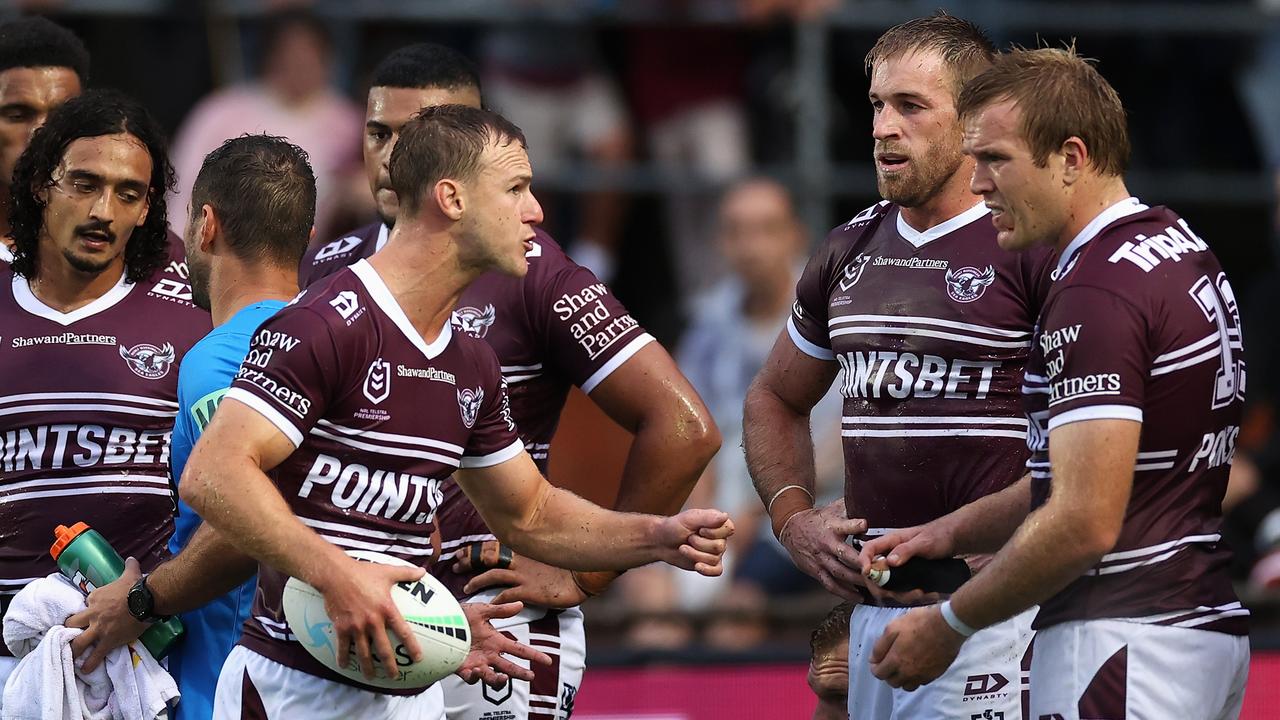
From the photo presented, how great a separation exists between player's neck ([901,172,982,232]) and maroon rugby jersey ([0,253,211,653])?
2504mm

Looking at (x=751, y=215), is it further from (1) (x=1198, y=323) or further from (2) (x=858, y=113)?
(1) (x=1198, y=323)

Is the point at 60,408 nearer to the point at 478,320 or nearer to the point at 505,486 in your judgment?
the point at 478,320

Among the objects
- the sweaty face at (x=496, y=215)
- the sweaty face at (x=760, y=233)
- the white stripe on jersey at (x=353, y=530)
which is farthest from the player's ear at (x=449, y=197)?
the sweaty face at (x=760, y=233)

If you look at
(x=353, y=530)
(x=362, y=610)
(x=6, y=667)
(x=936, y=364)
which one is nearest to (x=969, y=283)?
(x=936, y=364)

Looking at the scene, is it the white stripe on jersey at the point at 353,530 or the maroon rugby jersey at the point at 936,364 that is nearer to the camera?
the white stripe on jersey at the point at 353,530

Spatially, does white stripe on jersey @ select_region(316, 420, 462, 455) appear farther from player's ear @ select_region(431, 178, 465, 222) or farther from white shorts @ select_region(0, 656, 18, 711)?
white shorts @ select_region(0, 656, 18, 711)

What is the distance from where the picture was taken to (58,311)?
600 cm

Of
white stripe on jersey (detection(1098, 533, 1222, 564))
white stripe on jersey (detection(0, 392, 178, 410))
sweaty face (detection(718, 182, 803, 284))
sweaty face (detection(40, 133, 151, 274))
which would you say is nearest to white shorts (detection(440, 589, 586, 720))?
white stripe on jersey (detection(0, 392, 178, 410))

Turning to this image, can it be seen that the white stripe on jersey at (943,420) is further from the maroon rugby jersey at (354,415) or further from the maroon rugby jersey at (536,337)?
the maroon rugby jersey at (354,415)

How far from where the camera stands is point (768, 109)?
1153 centimetres

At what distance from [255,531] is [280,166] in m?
1.39

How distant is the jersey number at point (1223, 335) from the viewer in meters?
4.58

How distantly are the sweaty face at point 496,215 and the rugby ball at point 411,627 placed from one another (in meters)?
0.88

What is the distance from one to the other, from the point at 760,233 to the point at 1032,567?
5903 millimetres
